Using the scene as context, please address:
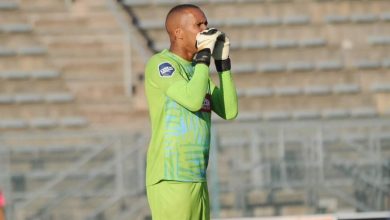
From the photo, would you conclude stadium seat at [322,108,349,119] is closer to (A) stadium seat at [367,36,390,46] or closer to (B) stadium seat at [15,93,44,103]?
(A) stadium seat at [367,36,390,46]

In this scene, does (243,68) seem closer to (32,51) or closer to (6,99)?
(32,51)

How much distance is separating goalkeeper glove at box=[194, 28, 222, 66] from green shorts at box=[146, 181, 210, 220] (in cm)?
50

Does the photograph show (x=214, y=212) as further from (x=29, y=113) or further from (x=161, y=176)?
(x=161, y=176)

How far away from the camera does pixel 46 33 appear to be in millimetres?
13008

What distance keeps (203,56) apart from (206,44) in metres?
0.07

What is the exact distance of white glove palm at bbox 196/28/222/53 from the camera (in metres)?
4.30

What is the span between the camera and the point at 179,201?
438 cm

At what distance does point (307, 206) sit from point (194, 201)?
6455 millimetres

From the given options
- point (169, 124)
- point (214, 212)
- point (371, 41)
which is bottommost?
point (214, 212)

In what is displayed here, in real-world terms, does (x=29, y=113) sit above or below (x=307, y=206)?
above

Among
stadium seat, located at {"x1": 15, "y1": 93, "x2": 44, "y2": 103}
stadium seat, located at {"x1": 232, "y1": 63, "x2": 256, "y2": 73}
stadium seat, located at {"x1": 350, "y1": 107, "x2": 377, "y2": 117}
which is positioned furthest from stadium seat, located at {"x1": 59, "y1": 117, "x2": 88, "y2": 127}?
stadium seat, located at {"x1": 350, "y1": 107, "x2": 377, "y2": 117}

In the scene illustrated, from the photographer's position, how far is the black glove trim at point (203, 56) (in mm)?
4266

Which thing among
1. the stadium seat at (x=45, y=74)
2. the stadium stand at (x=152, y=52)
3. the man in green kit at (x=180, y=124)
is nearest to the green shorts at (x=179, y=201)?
the man in green kit at (x=180, y=124)

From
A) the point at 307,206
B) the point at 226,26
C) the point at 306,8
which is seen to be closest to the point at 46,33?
the point at 226,26
